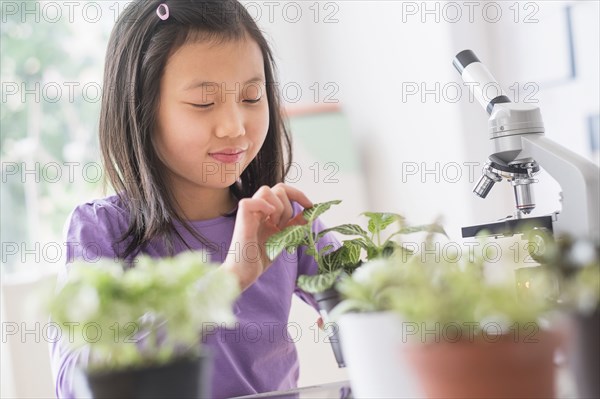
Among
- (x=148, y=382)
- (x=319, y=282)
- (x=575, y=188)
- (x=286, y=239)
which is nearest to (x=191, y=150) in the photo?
(x=286, y=239)

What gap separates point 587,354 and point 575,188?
379 millimetres

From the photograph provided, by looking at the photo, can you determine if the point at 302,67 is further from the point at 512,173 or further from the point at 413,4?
the point at 512,173

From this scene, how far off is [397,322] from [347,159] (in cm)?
254

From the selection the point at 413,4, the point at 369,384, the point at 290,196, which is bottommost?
the point at 369,384

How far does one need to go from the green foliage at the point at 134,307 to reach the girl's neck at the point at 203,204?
2.98 ft

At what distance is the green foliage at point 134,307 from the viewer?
2.29 ft

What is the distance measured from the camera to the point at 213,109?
1447 millimetres

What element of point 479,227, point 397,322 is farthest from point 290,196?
point 397,322

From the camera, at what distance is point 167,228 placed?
1.55 m

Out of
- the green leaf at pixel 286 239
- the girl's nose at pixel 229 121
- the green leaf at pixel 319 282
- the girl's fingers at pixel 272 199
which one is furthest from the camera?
the girl's nose at pixel 229 121

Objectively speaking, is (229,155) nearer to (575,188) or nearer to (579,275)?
(575,188)

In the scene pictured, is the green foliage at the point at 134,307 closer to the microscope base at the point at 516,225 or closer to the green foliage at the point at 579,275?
the green foliage at the point at 579,275

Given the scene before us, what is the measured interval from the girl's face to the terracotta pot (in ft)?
2.77

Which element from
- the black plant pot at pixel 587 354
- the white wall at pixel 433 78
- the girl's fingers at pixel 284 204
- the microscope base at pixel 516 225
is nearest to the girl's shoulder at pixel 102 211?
the girl's fingers at pixel 284 204
